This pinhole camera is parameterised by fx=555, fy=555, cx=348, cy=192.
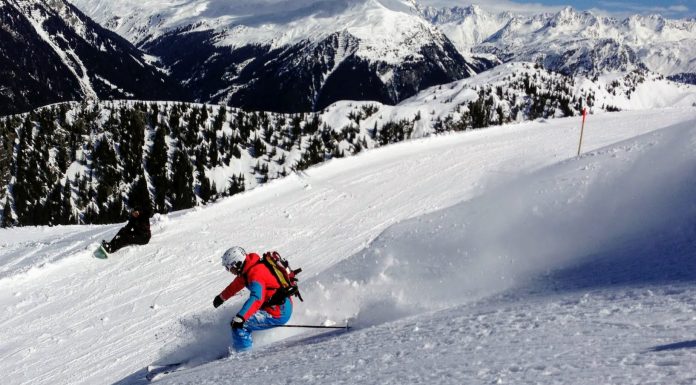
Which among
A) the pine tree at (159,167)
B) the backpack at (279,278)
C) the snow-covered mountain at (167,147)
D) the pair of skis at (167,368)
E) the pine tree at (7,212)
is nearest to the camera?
the backpack at (279,278)

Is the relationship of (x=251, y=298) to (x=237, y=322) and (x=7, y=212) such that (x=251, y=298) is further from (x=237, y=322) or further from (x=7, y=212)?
(x=7, y=212)

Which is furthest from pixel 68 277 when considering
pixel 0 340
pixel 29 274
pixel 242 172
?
pixel 242 172

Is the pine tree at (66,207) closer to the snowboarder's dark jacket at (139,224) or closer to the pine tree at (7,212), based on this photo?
the pine tree at (7,212)

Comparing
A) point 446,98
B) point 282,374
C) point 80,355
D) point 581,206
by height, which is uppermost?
point 446,98

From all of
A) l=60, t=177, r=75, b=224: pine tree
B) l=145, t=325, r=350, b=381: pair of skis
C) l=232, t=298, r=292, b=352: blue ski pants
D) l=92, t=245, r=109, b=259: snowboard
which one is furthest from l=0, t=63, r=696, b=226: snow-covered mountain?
l=232, t=298, r=292, b=352: blue ski pants

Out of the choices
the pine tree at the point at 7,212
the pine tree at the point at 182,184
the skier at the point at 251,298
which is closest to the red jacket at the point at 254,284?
the skier at the point at 251,298

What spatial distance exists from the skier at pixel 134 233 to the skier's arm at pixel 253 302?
31.1 feet

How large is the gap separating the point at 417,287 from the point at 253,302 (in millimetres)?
2761

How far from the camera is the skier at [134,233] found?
16234 millimetres

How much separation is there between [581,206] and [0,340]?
487 inches

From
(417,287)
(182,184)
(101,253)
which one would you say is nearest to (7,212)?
(182,184)

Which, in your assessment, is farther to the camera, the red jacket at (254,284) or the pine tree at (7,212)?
the pine tree at (7,212)

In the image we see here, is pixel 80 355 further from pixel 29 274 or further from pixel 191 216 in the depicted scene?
pixel 191 216

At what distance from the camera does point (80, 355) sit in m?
11.0
